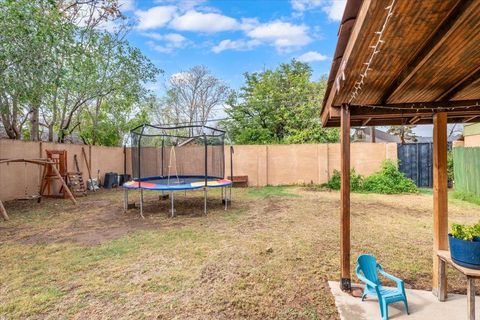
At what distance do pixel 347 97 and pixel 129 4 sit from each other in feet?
34.5

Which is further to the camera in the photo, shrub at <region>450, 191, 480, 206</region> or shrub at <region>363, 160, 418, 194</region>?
shrub at <region>363, 160, 418, 194</region>

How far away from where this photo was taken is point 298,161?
10.9 meters

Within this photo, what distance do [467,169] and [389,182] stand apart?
83.7 inches

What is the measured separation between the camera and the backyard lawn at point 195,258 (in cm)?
248

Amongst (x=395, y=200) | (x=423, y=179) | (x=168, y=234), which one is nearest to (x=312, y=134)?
(x=423, y=179)

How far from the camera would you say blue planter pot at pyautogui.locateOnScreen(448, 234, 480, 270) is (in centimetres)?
191

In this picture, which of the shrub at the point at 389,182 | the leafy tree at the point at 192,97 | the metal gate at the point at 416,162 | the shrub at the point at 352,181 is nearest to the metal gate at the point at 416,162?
the metal gate at the point at 416,162

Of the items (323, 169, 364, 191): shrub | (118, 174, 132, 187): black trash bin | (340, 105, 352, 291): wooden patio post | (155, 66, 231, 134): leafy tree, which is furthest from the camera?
(155, 66, 231, 134): leafy tree

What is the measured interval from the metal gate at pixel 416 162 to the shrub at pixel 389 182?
0.60 meters

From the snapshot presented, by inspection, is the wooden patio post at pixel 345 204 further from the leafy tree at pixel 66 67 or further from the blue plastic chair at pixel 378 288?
the leafy tree at pixel 66 67

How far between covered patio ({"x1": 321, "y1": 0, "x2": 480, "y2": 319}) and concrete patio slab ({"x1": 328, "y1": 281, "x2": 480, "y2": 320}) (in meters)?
0.10

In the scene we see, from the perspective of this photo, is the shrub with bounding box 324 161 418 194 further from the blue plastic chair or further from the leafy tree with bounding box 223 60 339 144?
the blue plastic chair

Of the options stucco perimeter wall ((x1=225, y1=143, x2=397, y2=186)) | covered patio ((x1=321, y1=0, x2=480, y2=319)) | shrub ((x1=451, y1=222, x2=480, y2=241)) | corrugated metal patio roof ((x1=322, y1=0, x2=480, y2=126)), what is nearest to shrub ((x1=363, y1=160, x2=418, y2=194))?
stucco perimeter wall ((x1=225, y1=143, x2=397, y2=186))

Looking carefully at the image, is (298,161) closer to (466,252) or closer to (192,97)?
(466,252)
